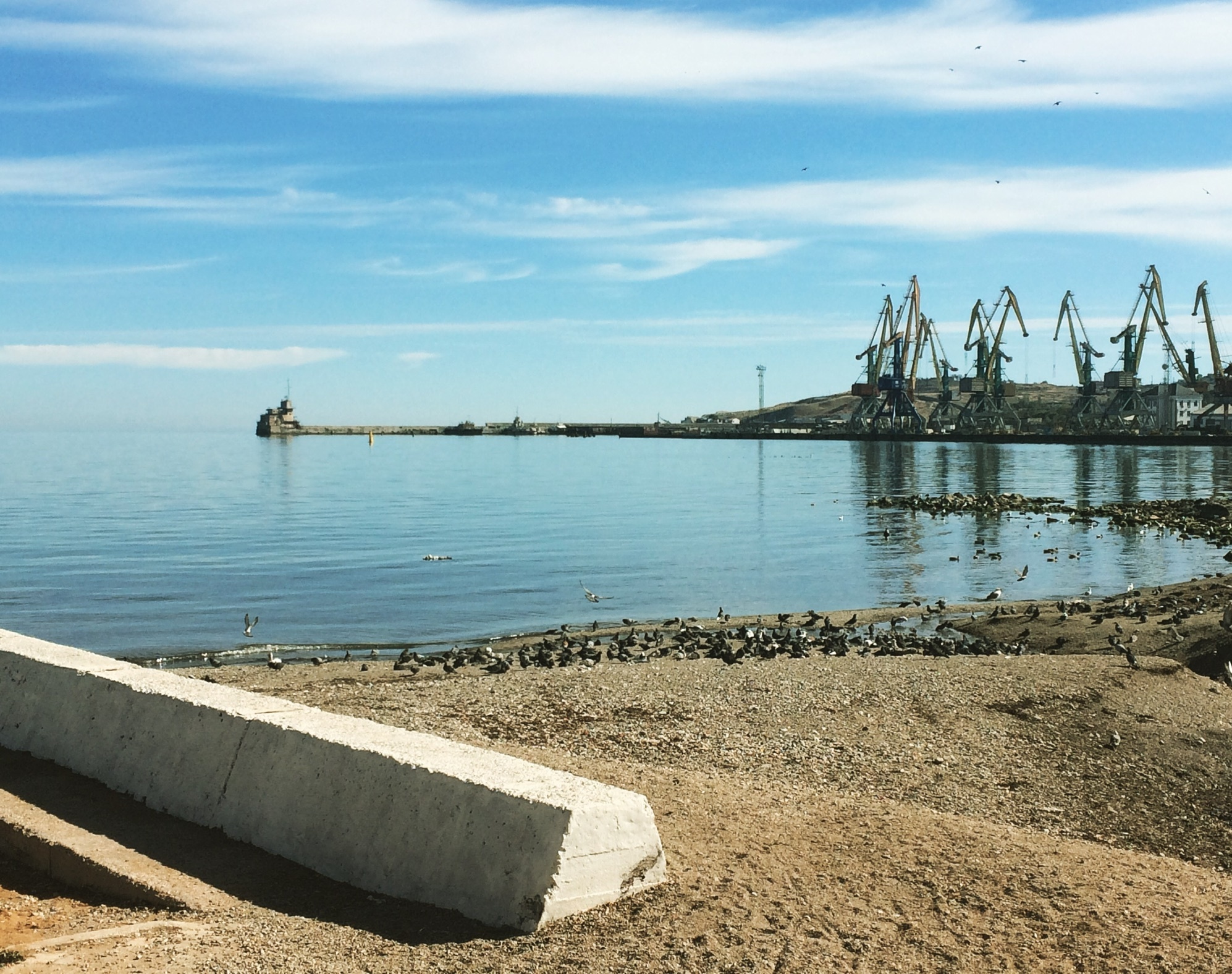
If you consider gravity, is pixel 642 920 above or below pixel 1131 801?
above

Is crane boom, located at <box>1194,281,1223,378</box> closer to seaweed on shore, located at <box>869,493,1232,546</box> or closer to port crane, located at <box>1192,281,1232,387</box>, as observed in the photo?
port crane, located at <box>1192,281,1232,387</box>

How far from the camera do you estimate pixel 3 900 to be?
6.17 m

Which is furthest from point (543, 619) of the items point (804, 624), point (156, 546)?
point (156, 546)

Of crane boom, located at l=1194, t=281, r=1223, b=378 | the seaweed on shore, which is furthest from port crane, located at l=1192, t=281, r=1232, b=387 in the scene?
the seaweed on shore

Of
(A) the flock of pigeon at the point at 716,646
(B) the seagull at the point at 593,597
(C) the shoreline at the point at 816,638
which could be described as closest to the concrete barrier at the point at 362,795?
(C) the shoreline at the point at 816,638

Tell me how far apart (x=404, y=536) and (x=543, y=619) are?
19.3 m

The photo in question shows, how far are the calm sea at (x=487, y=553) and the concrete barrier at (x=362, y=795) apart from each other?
12290 mm

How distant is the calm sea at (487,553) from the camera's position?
23.7 meters

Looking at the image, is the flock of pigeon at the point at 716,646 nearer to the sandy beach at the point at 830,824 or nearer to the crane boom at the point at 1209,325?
the sandy beach at the point at 830,824

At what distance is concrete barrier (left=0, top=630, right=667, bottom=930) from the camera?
5.64 meters

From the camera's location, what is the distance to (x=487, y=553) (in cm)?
3581

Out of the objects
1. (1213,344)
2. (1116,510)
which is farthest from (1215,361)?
(1116,510)

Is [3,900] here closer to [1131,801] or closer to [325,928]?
[325,928]

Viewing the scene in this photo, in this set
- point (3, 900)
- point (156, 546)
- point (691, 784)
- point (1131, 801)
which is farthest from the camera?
point (156, 546)
